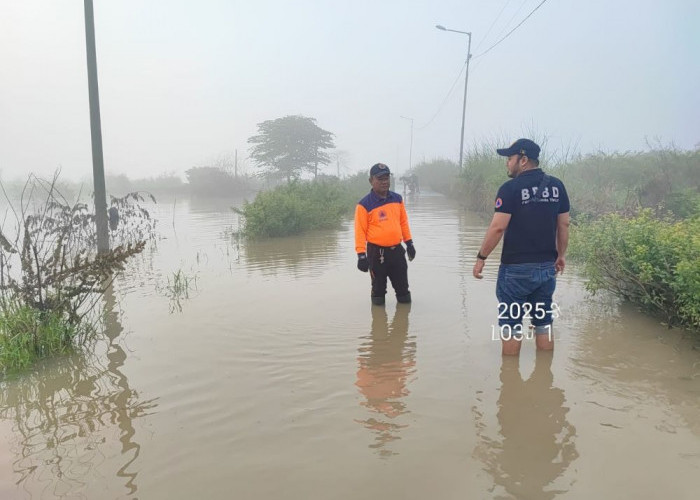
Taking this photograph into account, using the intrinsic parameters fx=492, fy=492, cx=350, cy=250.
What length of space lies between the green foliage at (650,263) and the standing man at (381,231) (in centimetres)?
211

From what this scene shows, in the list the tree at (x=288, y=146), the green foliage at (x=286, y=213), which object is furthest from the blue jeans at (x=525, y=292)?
the tree at (x=288, y=146)

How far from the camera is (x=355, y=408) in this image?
11.5ft

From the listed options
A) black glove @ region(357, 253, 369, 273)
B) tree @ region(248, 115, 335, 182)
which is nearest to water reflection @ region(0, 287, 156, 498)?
black glove @ region(357, 253, 369, 273)

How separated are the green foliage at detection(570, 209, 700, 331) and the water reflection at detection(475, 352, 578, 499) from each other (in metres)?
1.46

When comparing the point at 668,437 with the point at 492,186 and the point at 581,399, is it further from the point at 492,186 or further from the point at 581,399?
the point at 492,186

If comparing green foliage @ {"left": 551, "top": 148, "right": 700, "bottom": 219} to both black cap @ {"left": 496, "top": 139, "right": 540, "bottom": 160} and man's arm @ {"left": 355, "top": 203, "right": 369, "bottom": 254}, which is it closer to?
man's arm @ {"left": 355, "top": 203, "right": 369, "bottom": 254}

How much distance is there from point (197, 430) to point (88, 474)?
0.66 m

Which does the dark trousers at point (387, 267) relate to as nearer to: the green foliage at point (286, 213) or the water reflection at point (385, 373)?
the water reflection at point (385, 373)

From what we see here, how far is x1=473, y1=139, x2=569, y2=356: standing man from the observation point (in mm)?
3971

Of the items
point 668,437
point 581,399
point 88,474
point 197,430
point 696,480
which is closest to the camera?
point 696,480

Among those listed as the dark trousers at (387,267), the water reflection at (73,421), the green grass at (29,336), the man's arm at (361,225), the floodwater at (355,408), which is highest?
the man's arm at (361,225)

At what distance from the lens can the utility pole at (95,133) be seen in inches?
362

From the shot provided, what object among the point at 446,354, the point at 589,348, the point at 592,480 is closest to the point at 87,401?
the point at 446,354

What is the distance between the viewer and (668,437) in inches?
118
